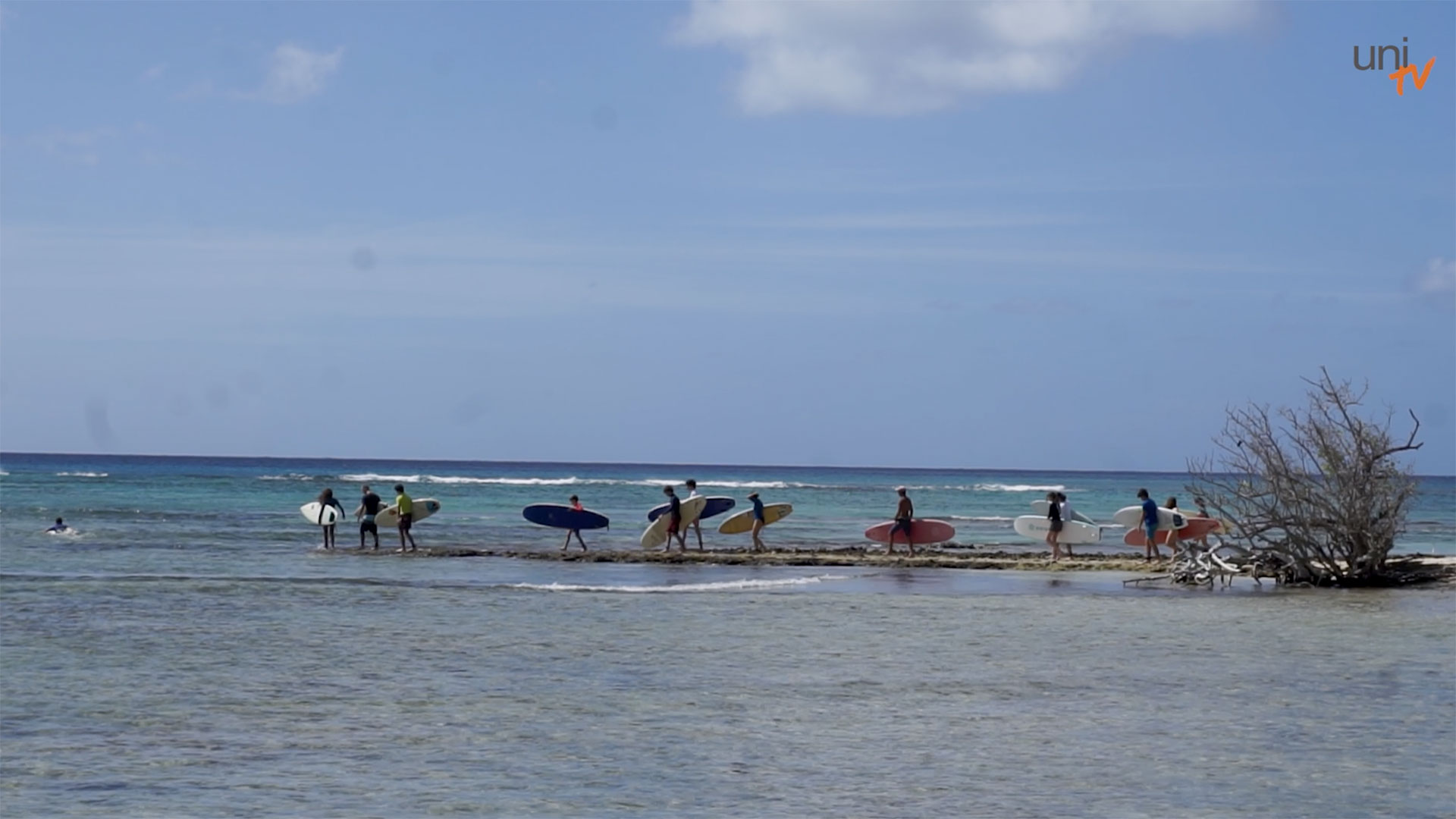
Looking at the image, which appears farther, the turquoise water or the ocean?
the turquoise water

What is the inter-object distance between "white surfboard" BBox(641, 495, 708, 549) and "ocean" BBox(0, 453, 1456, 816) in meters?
4.99

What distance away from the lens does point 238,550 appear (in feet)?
110

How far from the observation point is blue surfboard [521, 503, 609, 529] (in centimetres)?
3312

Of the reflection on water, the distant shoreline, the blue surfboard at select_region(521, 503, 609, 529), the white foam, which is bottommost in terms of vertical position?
the reflection on water

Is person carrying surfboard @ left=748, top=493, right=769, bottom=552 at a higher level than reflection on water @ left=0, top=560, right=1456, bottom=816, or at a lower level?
higher

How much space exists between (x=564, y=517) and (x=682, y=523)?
3.51 metres

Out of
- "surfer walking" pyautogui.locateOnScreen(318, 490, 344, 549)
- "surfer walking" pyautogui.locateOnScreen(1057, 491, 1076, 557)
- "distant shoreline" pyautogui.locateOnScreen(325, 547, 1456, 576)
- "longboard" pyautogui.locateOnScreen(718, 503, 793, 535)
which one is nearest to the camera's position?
"distant shoreline" pyautogui.locateOnScreen(325, 547, 1456, 576)

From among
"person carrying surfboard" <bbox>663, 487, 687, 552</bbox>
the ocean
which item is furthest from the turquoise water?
the ocean

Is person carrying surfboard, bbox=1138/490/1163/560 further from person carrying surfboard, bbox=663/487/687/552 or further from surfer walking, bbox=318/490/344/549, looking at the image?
surfer walking, bbox=318/490/344/549

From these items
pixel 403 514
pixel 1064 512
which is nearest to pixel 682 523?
pixel 403 514

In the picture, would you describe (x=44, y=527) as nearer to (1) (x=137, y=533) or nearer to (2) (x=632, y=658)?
(1) (x=137, y=533)

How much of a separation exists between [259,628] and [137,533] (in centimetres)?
2391

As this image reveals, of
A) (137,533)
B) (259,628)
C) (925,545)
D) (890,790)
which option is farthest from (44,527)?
(890,790)

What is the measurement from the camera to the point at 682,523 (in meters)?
31.4
